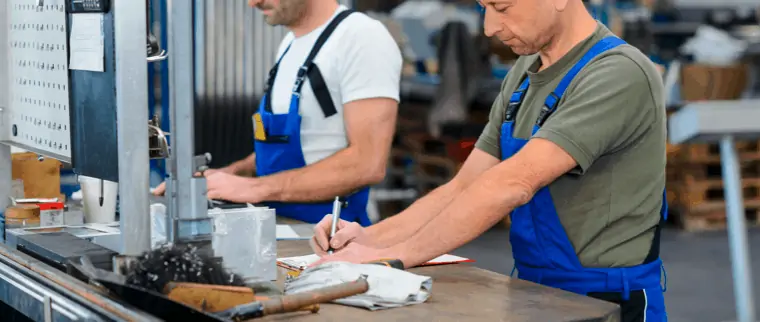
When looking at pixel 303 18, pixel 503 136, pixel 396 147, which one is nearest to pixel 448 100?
pixel 396 147

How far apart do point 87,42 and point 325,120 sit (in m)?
1.22

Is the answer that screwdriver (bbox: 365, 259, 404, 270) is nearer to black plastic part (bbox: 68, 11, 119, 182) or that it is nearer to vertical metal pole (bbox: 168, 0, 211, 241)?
vertical metal pole (bbox: 168, 0, 211, 241)

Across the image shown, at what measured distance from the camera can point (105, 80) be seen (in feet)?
6.07

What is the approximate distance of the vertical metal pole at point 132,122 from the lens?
174cm

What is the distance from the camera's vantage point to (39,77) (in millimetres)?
2225

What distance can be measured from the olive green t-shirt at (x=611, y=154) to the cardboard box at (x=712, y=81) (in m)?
5.58

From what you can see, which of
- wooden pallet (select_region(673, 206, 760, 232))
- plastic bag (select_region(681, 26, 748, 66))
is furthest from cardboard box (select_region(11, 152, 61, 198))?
plastic bag (select_region(681, 26, 748, 66))

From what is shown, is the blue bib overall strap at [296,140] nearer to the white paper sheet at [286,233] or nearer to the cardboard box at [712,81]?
the white paper sheet at [286,233]

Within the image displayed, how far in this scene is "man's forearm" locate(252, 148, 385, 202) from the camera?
118 inches

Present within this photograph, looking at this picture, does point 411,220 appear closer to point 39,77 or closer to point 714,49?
point 39,77

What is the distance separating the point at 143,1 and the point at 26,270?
618mm

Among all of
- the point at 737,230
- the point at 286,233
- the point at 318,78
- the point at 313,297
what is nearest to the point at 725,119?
the point at 737,230

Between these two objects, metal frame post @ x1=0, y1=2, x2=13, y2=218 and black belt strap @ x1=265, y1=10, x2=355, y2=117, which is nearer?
metal frame post @ x1=0, y1=2, x2=13, y2=218

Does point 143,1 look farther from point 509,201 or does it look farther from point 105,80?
point 509,201
